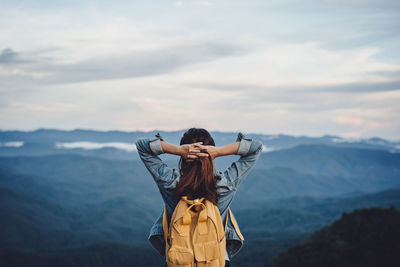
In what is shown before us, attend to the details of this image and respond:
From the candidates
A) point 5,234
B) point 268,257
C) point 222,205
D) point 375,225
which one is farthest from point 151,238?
point 5,234

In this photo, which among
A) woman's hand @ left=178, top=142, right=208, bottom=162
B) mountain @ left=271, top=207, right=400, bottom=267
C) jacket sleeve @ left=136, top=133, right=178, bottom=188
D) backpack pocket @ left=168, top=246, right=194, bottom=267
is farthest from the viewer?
mountain @ left=271, top=207, right=400, bottom=267

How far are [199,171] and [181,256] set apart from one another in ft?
2.97

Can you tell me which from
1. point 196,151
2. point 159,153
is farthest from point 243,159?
point 159,153

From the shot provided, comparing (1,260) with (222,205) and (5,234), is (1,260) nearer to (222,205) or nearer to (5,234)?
(5,234)

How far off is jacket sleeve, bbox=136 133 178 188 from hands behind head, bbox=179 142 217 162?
28cm

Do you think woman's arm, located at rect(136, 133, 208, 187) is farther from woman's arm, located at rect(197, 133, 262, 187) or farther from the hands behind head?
woman's arm, located at rect(197, 133, 262, 187)

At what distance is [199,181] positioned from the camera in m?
4.14

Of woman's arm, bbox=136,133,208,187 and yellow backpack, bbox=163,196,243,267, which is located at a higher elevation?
woman's arm, bbox=136,133,208,187

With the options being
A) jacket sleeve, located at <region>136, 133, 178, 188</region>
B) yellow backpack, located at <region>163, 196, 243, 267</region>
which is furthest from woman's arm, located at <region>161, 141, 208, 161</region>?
yellow backpack, located at <region>163, 196, 243, 267</region>

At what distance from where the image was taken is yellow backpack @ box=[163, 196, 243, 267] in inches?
156

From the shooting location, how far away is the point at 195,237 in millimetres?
4035

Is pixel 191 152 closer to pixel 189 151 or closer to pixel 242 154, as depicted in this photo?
pixel 189 151

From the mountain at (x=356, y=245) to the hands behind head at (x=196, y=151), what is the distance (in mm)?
49139

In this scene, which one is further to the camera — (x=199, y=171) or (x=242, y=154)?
(x=242, y=154)
